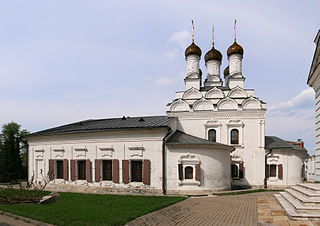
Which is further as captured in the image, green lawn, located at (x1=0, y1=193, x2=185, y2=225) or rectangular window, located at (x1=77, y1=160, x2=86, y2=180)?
rectangular window, located at (x1=77, y1=160, x2=86, y2=180)

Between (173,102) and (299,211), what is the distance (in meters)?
14.5

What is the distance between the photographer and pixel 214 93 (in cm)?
2189

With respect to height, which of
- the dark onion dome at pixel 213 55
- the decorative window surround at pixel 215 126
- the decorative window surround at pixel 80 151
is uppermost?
the dark onion dome at pixel 213 55

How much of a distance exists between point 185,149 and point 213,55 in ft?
41.5

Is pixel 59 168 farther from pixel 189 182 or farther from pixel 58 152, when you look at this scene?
pixel 189 182

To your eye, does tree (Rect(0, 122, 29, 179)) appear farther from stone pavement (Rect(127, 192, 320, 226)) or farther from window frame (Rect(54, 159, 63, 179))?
stone pavement (Rect(127, 192, 320, 226))

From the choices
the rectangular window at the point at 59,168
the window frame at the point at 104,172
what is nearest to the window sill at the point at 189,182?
the window frame at the point at 104,172

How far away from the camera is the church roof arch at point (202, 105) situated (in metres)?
20.8

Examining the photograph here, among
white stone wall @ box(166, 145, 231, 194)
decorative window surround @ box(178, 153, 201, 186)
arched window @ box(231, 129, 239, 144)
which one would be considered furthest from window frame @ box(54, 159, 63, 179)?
arched window @ box(231, 129, 239, 144)

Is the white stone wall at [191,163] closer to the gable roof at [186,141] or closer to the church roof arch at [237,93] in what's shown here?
the gable roof at [186,141]

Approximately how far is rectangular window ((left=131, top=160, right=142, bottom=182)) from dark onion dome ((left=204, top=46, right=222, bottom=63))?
13.8 meters

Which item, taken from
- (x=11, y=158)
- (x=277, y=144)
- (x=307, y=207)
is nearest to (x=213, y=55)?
(x=277, y=144)

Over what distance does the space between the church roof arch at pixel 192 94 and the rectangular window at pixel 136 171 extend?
8149mm

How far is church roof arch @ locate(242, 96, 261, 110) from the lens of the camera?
20297 millimetres
